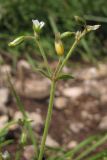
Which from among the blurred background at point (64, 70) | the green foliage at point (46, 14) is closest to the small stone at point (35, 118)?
the blurred background at point (64, 70)

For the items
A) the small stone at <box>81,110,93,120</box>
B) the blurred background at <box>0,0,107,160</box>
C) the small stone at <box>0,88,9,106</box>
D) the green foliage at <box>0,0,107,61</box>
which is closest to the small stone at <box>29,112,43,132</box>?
the blurred background at <box>0,0,107,160</box>

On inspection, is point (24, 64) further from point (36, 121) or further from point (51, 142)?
point (51, 142)

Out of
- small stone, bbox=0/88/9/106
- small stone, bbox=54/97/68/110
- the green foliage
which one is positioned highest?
the green foliage

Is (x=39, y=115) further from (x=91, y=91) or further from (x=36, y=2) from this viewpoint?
(x=36, y=2)

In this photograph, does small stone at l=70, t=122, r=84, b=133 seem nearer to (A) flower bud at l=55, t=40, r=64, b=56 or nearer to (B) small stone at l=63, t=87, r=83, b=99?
(B) small stone at l=63, t=87, r=83, b=99

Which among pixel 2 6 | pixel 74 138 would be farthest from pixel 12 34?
pixel 74 138

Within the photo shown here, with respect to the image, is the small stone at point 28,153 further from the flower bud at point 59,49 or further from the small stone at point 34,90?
the flower bud at point 59,49
